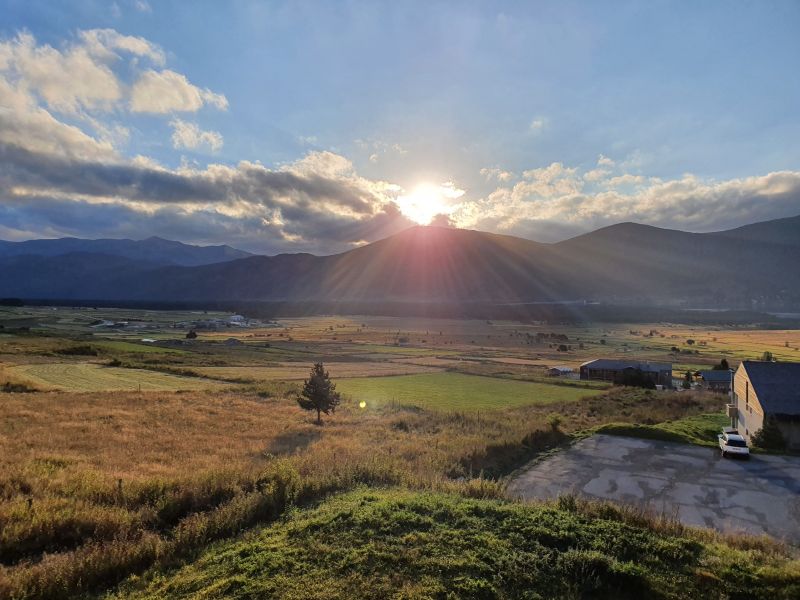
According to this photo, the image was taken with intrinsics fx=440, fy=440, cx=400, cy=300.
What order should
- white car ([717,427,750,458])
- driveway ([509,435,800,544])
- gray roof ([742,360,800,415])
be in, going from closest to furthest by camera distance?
driveway ([509,435,800,544]), white car ([717,427,750,458]), gray roof ([742,360,800,415])

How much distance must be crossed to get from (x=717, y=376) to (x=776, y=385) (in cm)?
4300

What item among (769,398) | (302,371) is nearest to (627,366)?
(769,398)

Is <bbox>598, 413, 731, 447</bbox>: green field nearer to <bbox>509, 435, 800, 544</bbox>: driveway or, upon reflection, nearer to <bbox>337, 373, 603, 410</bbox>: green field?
<bbox>509, 435, 800, 544</bbox>: driveway

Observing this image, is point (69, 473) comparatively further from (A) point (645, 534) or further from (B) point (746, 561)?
(B) point (746, 561)

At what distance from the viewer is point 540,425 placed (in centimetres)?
2338

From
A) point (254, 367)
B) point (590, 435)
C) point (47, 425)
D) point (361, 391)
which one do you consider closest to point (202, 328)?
point (254, 367)

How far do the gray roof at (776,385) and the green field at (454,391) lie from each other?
52.2ft

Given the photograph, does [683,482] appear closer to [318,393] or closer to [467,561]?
[467,561]

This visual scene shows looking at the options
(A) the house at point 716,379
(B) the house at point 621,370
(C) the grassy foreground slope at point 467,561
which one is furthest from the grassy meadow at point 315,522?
(A) the house at point 716,379

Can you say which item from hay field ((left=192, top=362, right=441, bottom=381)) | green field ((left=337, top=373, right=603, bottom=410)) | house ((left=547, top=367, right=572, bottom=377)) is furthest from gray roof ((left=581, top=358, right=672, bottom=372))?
hay field ((left=192, top=362, right=441, bottom=381))

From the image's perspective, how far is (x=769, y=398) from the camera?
25266 mm

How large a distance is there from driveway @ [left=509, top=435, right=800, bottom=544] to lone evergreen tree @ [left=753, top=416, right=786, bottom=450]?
2.21 m

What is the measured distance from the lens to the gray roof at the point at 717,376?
61787mm

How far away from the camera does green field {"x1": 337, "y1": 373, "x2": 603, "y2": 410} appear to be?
38.5 meters
